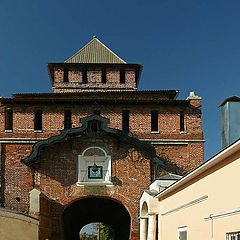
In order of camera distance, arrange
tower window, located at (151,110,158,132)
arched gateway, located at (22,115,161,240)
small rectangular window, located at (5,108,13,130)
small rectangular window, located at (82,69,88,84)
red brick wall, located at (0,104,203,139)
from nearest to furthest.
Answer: arched gateway, located at (22,115,161,240) < red brick wall, located at (0,104,203,139) < small rectangular window, located at (5,108,13,130) < tower window, located at (151,110,158,132) < small rectangular window, located at (82,69,88,84)

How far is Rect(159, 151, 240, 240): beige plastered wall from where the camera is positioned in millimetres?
6955

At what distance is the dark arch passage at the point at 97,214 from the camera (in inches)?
878

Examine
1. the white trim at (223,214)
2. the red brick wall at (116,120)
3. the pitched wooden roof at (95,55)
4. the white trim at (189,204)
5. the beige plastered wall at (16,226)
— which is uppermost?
the pitched wooden roof at (95,55)

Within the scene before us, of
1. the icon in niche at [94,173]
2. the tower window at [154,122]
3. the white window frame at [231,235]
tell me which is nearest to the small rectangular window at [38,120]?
the icon in niche at [94,173]

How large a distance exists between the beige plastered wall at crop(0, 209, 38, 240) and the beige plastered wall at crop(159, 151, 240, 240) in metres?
5.08

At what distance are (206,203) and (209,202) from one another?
21 centimetres

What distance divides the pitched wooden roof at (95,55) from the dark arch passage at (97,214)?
9728 mm

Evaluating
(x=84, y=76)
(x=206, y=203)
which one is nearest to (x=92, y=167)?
(x=84, y=76)

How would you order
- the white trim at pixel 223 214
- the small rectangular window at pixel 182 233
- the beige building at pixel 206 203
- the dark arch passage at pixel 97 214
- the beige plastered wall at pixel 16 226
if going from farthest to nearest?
1. the dark arch passage at pixel 97 214
2. the beige plastered wall at pixel 16 226
3. the small rectangular window at pixel 182 233
4. the beige building at pixel 206 203
5. the white trim at pixel 223 214

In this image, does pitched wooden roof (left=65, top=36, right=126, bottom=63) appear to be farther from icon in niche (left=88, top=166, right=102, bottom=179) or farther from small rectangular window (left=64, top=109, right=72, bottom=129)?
icon in niche (left=88, top=166, right=102, bottom=179)

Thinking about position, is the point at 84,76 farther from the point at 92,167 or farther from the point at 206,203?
the point at 206,203

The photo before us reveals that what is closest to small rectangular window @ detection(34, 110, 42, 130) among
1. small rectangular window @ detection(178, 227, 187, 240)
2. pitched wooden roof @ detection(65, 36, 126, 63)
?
pitched wooden roof @ detection(65, 36, 126, 63)

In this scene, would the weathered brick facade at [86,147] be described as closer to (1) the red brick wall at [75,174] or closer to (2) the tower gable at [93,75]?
(1) the red brick wall at [75,174]

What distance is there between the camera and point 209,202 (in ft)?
27.1
